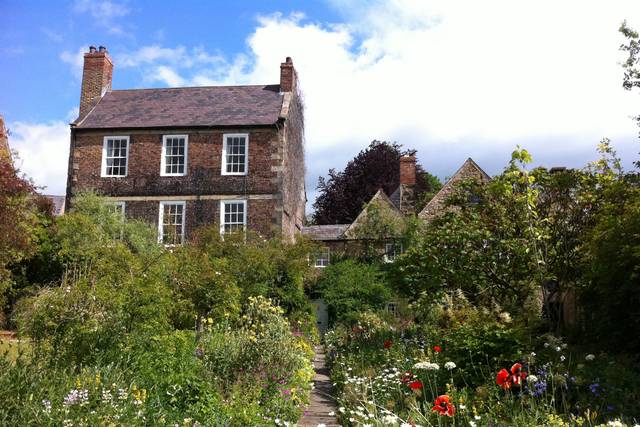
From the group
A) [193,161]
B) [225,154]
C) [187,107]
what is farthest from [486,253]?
[187,107]

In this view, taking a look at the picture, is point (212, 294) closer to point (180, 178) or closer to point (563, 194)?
point (563, 194)

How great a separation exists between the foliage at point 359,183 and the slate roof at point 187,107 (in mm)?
15185

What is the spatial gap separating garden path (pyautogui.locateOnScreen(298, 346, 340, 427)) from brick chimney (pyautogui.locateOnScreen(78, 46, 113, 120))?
63.7 ft

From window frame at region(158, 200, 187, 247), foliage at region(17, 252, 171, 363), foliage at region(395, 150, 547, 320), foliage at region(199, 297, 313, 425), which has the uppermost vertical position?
window frame at region(158, 200, 187, 247)

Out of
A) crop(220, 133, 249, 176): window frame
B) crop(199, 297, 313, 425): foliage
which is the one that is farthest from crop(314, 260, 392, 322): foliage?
crop(199, 297, 313, 425): foliage

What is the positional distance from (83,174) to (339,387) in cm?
1918

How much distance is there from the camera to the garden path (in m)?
7.71

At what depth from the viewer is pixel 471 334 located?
7.75 m

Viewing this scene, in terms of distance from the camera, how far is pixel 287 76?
26.2 metres

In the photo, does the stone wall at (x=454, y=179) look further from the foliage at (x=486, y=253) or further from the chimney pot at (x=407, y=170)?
the foliage at (x=486, y=253)

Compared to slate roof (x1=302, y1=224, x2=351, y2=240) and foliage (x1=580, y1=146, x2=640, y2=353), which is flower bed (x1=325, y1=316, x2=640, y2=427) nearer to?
foliage (x1=580, y1=146, x2=640, y2=353)

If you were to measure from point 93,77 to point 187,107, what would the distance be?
15.8 feet

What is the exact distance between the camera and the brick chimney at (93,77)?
86.3 feet

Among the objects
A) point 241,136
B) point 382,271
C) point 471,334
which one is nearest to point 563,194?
point 471,334
